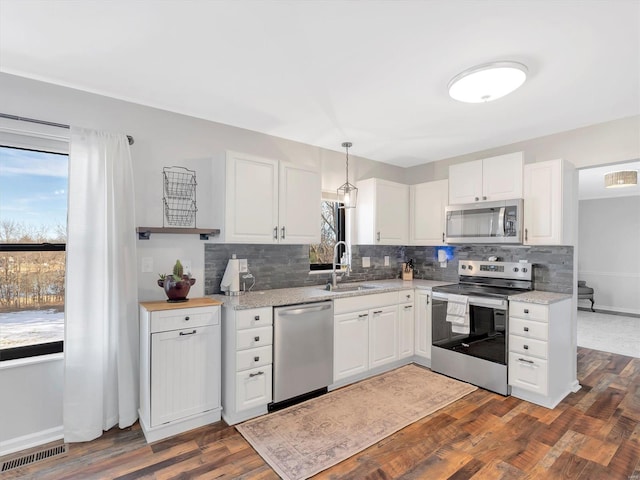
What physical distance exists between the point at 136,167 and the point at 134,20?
1250 millimetres

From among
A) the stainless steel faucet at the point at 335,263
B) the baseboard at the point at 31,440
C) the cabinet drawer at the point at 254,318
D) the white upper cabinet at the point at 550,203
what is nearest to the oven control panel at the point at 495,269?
the white upper cabinet at the point at 550,203

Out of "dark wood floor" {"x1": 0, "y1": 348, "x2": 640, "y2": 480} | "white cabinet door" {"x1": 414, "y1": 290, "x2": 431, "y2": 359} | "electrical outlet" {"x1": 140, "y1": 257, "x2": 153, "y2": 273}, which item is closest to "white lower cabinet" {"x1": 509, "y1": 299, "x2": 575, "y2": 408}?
"dark wood floor" {"x1": 0, "y1": 348, "x2": 640, "y2": 480}

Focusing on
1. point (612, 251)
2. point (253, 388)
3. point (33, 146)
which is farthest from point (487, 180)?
point (612, 251)

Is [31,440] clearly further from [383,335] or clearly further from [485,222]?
[485,222]

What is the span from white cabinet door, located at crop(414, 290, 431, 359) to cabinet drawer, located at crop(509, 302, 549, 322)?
874 mm

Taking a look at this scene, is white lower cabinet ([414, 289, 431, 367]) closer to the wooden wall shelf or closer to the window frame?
the wooden wall shelf

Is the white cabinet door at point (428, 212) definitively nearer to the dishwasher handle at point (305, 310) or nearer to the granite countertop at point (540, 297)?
the granite countertop at point (540, 297)

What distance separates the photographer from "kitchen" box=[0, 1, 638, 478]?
2.42m

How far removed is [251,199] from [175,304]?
1052 millimetres

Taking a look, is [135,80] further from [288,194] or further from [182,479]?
[182,479]

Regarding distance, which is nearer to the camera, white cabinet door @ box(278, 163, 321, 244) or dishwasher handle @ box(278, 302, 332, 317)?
dishwasher handle @ box(278, 302, 332, 317)

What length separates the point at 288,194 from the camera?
324cm

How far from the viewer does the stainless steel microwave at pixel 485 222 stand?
129 inches

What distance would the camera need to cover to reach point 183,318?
8.10 feet
